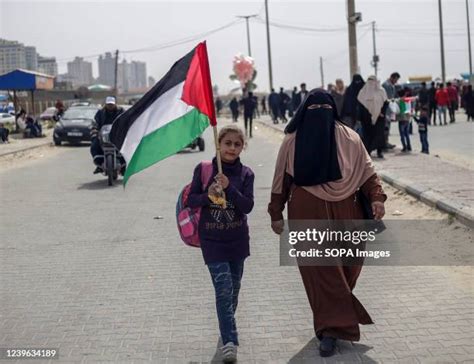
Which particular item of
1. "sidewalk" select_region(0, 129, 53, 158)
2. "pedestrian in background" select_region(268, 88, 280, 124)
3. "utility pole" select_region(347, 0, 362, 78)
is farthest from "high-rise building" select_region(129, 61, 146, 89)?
"utility pole" select_region(347, 0, 362, 78)

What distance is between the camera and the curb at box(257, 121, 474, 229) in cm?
841

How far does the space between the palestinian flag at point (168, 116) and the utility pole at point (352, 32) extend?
53.3 feet

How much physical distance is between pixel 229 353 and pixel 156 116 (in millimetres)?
1700

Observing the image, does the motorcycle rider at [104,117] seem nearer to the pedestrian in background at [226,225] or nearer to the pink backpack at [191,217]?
the pink backpack at [191,217]

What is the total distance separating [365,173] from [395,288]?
6.09 ft

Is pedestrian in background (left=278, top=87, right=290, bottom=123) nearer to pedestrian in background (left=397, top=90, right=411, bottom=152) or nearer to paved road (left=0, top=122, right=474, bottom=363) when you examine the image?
pedestrian in background (left=397, top=90, right=411, bottom=152)

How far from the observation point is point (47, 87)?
35.4 m

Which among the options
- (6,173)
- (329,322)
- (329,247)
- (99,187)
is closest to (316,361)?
(329,322)

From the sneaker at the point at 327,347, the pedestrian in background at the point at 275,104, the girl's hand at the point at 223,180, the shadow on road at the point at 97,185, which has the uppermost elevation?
the pedestrian in background at the point at 275,104

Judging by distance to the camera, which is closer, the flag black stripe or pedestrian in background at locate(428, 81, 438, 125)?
the flag black stripe

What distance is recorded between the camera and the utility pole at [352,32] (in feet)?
67.5

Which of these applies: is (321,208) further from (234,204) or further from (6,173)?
(6,173)

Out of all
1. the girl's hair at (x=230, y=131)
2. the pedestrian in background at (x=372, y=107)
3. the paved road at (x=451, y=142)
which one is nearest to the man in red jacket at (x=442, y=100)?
the paved road at (x=451, y=142)

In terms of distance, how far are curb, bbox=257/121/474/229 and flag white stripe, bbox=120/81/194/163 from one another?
14.9ft
